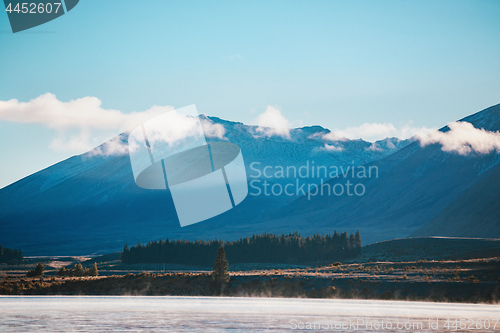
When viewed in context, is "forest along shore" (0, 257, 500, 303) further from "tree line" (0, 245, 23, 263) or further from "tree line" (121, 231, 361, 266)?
"tree line" (0, 245, 23, 263)

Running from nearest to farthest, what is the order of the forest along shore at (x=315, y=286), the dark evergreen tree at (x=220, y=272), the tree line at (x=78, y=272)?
the forest along shore at (x=315, y=286) < the dark evergreen tree at (x=220, y=272) < the tree line at (x=78, y=272)

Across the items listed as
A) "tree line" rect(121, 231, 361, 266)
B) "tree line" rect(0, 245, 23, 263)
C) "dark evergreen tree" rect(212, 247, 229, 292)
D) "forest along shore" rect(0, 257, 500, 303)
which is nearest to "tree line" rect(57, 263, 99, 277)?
"forest along shore" rect(0, 257, 500, 303)

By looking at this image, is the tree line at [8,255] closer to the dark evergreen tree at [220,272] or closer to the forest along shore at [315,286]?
the forest along shore at [315,286]

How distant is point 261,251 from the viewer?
4988 inches

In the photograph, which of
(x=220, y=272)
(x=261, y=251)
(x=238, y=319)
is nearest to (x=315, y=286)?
(x=220, y=272)

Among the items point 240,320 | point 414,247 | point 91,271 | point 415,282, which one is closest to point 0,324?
point 240,320

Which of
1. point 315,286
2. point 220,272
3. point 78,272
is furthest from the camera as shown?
point 78,272

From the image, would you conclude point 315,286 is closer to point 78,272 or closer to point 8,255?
point 78,272

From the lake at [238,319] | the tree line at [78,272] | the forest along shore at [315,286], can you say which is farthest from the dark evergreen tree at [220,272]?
the tree line at [78,272]

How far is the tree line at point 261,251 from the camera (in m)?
120

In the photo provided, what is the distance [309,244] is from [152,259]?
44.3 m

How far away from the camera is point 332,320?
85.0 feet

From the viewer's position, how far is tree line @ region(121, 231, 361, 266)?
394ft

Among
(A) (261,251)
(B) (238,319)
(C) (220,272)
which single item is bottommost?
(A) (261,251)
